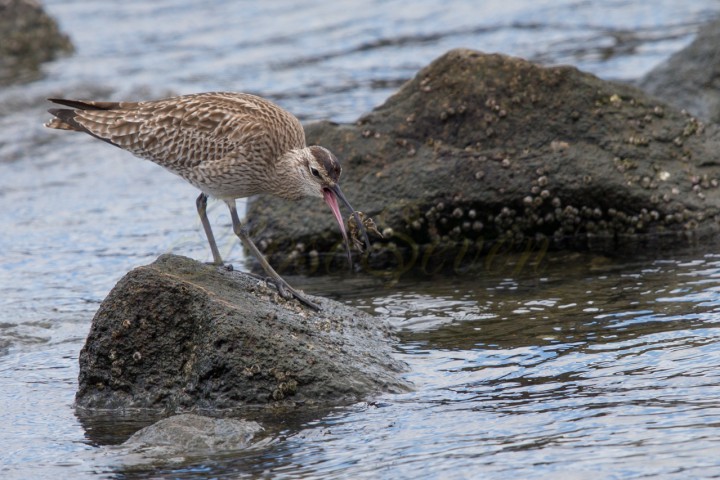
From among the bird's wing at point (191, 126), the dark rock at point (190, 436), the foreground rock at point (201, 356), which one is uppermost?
the bird's wing at point (191, 126)

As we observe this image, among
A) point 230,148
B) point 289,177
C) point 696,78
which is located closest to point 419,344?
point 289,177

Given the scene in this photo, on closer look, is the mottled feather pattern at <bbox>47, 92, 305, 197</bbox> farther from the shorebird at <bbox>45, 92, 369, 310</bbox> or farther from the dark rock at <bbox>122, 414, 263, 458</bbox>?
the dark rock at <bbox>122, 414, 263, 458</bbox>

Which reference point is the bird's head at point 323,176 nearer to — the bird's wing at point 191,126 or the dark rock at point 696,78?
the bird's wing at point 191,126

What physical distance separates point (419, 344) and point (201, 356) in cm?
180

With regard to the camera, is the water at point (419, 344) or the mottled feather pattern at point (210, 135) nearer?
the water at point (419, 344)

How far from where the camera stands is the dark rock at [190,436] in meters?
5.81

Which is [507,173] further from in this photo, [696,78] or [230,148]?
[696,78]

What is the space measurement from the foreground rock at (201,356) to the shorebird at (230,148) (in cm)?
136

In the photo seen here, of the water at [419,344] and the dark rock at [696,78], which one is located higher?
the dark rock at [696,78]

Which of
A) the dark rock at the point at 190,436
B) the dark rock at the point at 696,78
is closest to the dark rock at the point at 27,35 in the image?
the dark rock at the point at 696,78

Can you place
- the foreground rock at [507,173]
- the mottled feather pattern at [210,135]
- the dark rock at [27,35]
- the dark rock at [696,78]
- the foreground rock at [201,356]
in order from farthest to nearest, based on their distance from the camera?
the dark rock at [27,35], the dark rock at [696,78], the foreground rock at [507,173], the mottled feather pattern at [210,135], the foreground rock at [201,356]

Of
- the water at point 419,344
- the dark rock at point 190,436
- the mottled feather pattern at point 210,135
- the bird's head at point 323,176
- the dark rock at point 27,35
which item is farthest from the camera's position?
the dark rock at point 27,35

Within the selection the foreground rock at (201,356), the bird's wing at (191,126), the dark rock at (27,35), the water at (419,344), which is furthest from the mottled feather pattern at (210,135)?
the dark rock at (27,35)

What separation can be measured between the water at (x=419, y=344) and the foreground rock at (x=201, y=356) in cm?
20
